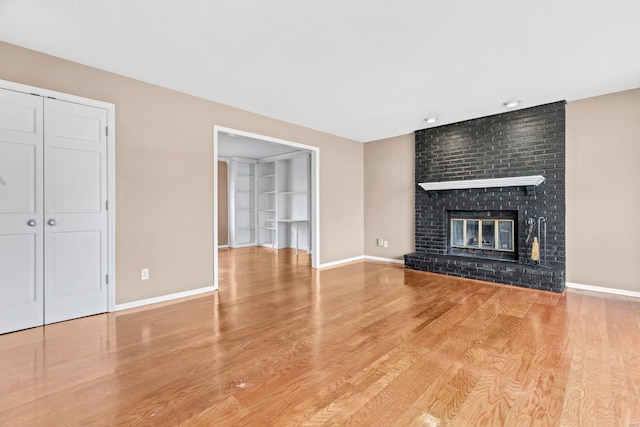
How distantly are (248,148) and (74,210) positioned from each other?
168 inches

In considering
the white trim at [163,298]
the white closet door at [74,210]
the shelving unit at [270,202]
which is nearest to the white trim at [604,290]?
the white trim at [163,298]

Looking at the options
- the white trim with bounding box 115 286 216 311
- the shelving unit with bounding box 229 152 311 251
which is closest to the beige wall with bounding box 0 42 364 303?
the white trim with bounding box 115 286 216 311

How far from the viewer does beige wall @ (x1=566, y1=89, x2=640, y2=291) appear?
360cm

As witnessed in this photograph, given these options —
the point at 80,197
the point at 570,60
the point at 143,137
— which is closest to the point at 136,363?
the point at 80,197

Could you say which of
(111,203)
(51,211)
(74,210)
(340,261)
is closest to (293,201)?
(340,261)

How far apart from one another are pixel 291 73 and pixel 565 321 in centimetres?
359

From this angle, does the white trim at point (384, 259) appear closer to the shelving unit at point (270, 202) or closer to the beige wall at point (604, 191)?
the shelving unit at point (270, 202)

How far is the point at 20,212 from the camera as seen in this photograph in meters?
2.63

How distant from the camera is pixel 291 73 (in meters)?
3.16

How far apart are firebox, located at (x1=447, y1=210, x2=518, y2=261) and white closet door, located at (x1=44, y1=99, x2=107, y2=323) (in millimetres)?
4906

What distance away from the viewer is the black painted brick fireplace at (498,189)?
403cm

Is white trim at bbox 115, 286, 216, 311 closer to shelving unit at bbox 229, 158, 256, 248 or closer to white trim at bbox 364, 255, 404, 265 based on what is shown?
white trim at bbox 364, 255, 404, 265

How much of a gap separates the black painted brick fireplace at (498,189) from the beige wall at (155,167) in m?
3.18

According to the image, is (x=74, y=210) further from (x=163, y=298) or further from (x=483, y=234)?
(x=483, y=234)
